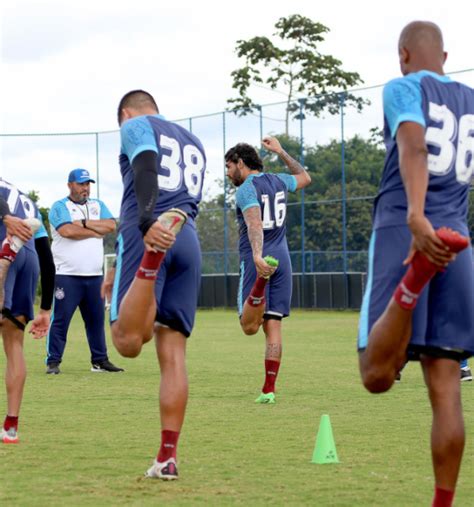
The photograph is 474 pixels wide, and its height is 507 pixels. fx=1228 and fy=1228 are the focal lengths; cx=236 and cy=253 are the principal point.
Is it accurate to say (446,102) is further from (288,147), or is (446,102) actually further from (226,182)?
(226,182)

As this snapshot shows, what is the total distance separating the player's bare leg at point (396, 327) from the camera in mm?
4840

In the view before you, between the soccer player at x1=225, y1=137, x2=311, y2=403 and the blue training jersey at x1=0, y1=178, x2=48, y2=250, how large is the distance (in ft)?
9.64

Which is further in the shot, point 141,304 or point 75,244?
point 75,244

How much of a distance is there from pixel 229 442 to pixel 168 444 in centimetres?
160

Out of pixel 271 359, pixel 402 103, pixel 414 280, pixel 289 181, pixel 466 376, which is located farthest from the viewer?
pixel 466 376

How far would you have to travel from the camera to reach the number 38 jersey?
5121 mm

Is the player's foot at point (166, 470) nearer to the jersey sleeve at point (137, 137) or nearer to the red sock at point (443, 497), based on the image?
the jersey sleeve at point (137, 137)

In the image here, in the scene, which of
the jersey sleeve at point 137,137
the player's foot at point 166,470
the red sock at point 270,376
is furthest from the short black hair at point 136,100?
the red sock at point 270,376

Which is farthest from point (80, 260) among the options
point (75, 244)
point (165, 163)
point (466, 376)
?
point (165, 163)

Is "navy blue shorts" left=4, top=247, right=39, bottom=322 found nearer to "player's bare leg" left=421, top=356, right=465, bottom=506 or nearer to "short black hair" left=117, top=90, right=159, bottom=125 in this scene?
"short black hair" left=117, top=90, right=159, bottom=125

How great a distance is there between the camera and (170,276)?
6.73 metres

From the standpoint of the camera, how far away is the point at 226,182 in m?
38.0

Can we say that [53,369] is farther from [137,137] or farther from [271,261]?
[137,137]

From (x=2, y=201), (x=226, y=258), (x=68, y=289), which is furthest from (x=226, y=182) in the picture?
(x=2, y=201)
